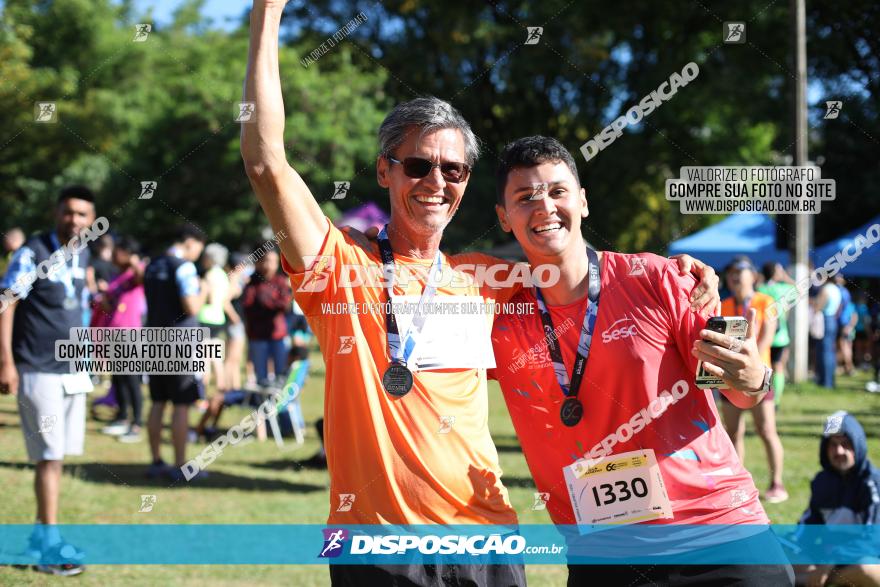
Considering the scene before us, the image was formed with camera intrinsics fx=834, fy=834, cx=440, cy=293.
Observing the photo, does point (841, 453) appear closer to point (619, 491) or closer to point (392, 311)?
point (619, 491)

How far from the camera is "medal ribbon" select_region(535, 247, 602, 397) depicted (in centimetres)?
255

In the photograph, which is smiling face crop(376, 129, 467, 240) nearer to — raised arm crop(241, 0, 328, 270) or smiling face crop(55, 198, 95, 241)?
raised arm crop(241, 0, 328, 270)

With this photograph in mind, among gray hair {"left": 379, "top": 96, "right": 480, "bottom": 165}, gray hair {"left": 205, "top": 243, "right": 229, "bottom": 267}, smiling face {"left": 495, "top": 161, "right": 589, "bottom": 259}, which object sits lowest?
smiling face {"left": 495, "top": 161, "right": 589, "bottom": 259}

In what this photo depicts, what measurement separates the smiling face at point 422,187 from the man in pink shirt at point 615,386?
10.2 inches

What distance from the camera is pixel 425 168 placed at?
2.54 meters

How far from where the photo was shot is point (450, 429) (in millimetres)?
2379

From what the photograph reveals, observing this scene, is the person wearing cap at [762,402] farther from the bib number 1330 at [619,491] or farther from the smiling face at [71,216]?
the smiling face at [71,216]

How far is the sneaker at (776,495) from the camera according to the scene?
22.9ft

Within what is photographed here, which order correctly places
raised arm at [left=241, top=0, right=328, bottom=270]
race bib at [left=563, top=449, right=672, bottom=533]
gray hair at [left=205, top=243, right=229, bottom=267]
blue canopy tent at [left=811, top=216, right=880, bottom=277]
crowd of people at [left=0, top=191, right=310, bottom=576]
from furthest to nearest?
blue canopy tent at [left=811, top=216, right=880, bottom=277] → gray hair at [left=205, top=243, right=229, bottom=267] → crowd of people at [left=0, top=191, right=310, bottom=576] → race bib at [left=563, top=449, right=672, bottom=533] → raised arm at [left=241, top=0, right=328, bottom=270]

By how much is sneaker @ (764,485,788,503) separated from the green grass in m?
0.08

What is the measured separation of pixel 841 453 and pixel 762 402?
166cm

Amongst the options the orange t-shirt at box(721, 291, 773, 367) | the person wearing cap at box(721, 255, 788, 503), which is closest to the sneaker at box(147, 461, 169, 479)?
the person wearing cap at box(721, 255, 788, 503)

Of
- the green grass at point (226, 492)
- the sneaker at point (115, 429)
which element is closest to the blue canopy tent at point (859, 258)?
the green grass at point (226, 492)

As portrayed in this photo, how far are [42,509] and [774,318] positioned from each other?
562 centimetres
